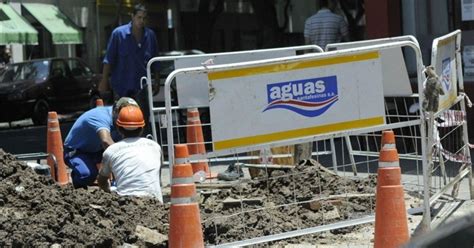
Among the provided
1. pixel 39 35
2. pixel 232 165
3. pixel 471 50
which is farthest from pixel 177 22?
pixel 232 165

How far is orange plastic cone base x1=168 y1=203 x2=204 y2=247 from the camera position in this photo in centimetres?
610

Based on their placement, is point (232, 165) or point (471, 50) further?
point (471, 50)

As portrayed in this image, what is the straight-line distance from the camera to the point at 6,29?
111ft

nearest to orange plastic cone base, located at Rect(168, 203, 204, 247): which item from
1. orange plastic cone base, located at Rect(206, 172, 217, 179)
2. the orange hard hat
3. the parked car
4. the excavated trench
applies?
the excavated trench

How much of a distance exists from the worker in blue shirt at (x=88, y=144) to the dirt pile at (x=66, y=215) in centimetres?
107

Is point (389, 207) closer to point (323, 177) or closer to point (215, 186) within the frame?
point (323, 177)

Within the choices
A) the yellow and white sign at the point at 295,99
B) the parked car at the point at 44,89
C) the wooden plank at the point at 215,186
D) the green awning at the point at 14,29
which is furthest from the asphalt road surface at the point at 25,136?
the yellow and white sign at the point at 295,99

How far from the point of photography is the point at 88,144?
934 cm

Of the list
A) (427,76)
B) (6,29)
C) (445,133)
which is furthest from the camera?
(6,29)

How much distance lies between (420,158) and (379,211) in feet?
4.57

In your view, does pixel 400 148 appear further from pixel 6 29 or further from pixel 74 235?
pixel 6 29

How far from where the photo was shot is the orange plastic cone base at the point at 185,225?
20.0 feet

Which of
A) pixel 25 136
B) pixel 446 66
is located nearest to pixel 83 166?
pixel 446 66

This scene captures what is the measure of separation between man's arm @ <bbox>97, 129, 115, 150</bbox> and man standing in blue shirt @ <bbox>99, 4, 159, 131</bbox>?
7.75 ft
